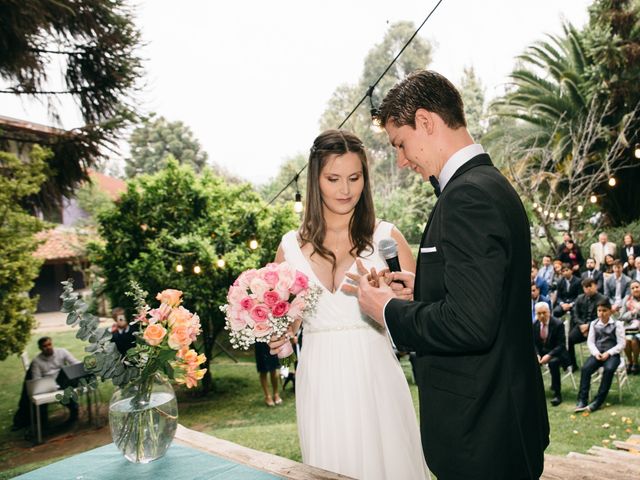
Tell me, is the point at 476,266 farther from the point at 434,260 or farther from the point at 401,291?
the point at 401,291

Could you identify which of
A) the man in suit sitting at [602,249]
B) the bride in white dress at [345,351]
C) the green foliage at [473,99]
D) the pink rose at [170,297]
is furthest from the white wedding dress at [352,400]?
the green foliage at [473,99]

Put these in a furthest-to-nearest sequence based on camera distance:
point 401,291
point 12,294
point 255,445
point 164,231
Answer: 1. point 164,231
2. point 12,294
3. point 255,445
4. point 401,291

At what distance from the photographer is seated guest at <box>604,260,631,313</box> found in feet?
32.1

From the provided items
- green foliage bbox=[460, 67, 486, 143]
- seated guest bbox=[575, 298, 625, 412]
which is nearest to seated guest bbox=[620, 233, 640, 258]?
seated guest bbox=[575, 298, 625, 412]

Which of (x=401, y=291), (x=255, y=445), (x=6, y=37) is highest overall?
(x=6, y=37)

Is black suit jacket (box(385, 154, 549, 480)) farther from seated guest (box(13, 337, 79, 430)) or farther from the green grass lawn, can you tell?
seated guest (box(13, 337, 79, 430))

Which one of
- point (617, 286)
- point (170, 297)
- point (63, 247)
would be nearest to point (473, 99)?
point (617, 286)

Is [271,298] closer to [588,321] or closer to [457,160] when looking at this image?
[457,160]

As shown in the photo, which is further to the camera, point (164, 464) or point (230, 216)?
point (230, 216)

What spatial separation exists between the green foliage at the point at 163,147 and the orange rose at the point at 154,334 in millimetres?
35859

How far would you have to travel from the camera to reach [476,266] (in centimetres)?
134

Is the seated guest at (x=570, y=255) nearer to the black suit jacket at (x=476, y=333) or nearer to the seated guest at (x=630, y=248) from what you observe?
the seated guest at (x=630, y=248)

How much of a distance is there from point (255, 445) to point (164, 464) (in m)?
5.49

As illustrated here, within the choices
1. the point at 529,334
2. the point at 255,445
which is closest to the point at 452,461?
the point at 529,334
